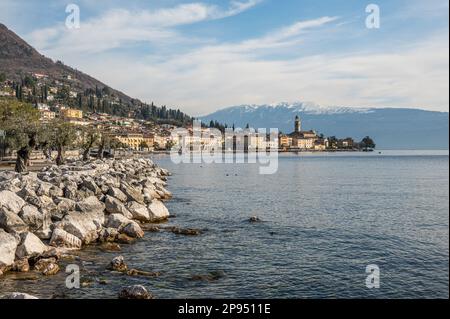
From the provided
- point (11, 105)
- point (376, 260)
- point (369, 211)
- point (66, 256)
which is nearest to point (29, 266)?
point (66, 256)

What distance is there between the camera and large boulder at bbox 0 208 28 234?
16.2 metres

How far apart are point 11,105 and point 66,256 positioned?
40085 millimetres

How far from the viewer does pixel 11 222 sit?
16422 mm

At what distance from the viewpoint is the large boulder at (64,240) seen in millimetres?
16594

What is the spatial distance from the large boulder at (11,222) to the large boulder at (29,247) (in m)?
1.33

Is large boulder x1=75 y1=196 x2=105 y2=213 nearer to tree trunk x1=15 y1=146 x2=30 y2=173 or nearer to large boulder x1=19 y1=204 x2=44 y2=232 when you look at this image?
large boulder x1=19 y1=204 x2=44 y2=232

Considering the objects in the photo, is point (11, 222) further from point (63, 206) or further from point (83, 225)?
point (63, 206)

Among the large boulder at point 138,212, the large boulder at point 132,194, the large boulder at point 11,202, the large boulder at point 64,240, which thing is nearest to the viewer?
the large boulder at point 64,240

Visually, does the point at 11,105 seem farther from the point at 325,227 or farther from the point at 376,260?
the point at 376,260

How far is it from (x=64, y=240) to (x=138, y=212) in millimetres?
6692

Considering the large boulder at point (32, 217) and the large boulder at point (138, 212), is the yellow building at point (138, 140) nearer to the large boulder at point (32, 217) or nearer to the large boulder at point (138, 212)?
the large boulder at point (138, 212)
